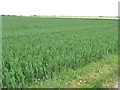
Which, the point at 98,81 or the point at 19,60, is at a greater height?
the point at 19,60

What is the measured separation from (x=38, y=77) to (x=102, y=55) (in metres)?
5.31

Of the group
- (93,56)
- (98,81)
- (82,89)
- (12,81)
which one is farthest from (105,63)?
(12,81)

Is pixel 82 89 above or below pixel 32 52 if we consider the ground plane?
below

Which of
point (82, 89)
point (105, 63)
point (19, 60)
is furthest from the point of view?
point (105, 63)

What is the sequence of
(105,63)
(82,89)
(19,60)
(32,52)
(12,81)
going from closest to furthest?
(12,81) → (82,89) → (19,60) → (32,52) → (105,63)

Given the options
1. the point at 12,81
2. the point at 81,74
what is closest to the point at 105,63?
the point at 81,74

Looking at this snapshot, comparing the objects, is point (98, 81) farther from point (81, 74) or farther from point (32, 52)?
point (32, 52)

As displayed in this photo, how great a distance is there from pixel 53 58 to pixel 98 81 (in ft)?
6.45

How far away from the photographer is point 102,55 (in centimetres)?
1278

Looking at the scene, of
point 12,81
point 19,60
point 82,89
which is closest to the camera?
point 12,81

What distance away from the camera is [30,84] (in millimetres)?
7695

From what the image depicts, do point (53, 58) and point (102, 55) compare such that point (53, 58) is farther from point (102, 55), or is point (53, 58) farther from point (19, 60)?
point (102, 55)

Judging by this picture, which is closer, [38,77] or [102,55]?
[38,77]

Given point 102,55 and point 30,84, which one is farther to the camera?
point 102,55
